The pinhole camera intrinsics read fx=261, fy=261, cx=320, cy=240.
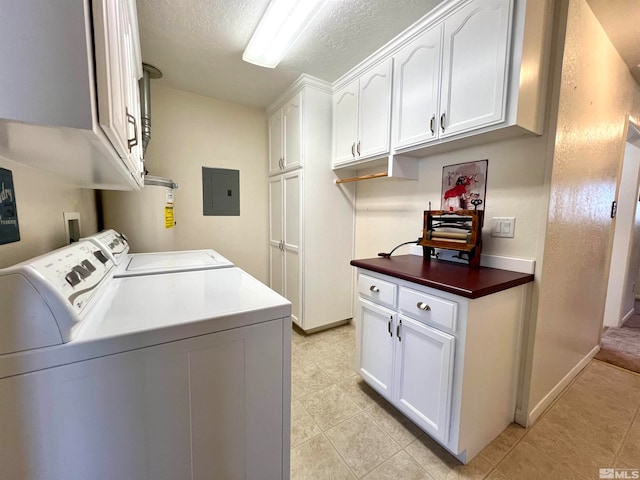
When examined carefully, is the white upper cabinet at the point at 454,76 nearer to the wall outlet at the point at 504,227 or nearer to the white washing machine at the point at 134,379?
the wall outlet at the point at 504,227

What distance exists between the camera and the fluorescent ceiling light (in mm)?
1488

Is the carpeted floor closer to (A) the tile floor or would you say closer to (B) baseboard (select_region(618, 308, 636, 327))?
(B) baseboard (select_region(618, 308, 636, 327))

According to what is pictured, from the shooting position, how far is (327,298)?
105 inches

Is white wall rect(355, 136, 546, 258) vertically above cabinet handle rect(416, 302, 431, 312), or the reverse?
white wall rect(355, 136, 546, 258)

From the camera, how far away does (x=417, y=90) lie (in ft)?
5.58

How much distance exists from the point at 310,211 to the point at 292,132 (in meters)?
0.80

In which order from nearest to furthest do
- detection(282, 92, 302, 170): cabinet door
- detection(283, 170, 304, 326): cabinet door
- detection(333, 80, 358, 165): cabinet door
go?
detection(333, 80, 358, 165): cabinet door
detection(282, 92, 302, 170): cabinet door
detection(283, 170, 304, 326): cabinet door

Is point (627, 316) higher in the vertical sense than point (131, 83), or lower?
lower

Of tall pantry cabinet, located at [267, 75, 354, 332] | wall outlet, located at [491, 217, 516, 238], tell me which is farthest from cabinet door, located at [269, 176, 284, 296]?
wall outlet, located at [491, 217, 516, 238]

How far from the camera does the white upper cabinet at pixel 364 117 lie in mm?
1949

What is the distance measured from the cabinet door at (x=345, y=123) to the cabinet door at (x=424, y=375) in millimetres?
1516

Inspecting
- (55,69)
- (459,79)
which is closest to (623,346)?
(459,79)

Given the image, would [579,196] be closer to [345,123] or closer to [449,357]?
[449,357]
